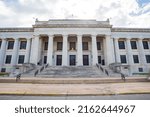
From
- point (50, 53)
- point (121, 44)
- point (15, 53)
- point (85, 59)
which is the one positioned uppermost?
point (121, 44)

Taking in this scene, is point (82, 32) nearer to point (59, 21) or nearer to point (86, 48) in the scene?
point (86, 48)

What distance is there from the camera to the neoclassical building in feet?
105

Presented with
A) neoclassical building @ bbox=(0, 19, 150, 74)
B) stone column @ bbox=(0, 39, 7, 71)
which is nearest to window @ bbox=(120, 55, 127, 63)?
neoclassical building @ bbox=(0, 19, 150, 74)

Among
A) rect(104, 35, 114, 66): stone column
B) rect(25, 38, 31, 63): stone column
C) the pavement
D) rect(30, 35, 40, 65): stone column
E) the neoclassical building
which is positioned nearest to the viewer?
the pavement

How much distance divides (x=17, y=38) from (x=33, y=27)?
516 cm

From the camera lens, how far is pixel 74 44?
3484 cm

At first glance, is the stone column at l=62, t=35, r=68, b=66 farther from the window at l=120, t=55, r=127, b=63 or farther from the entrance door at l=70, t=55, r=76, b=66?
the window at l=120, t=55, r=127, b=63

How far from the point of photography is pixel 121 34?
34.2 m

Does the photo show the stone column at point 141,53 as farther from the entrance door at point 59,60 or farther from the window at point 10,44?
the window at point 10,44

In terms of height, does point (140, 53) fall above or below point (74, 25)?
below

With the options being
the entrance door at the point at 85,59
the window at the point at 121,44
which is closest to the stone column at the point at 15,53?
the entrance door at the point at 85,59

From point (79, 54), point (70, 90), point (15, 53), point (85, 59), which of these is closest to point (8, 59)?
point (15, 53)

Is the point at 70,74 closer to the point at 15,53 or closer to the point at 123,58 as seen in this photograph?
the point at 123,58

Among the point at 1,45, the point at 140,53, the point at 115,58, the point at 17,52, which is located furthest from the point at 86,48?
the point at 1,45
